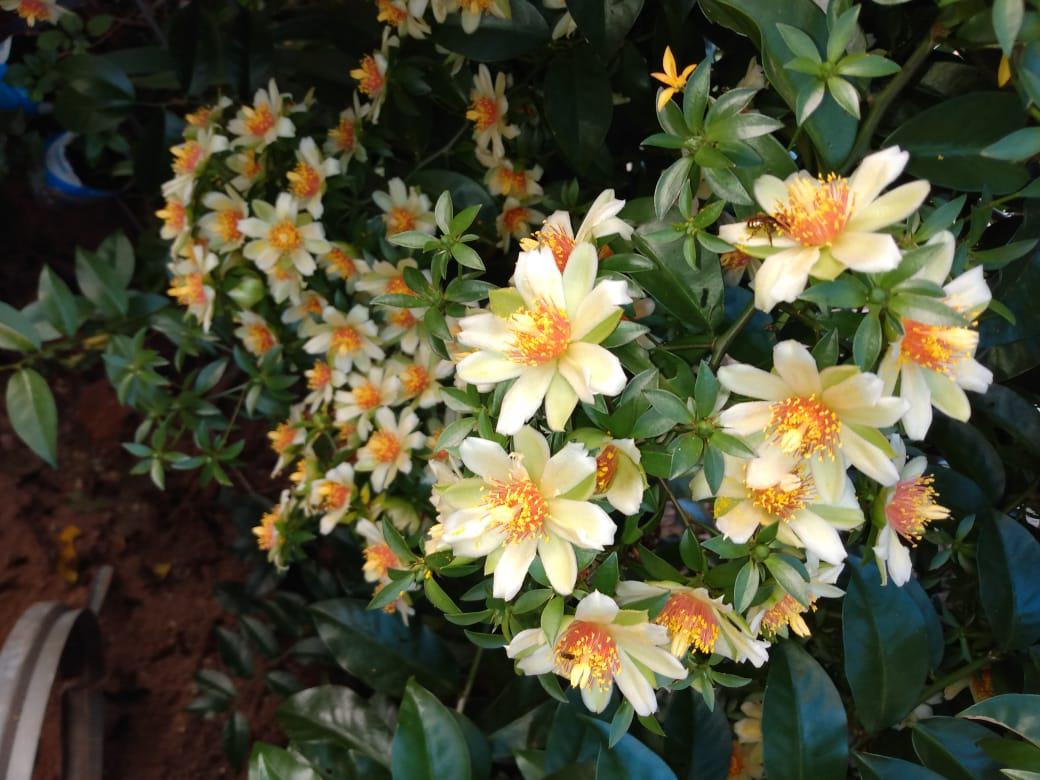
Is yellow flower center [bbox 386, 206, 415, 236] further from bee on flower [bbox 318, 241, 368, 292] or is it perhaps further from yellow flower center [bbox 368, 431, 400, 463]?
yellow flower center [bbox 368, 431, 400, 463]

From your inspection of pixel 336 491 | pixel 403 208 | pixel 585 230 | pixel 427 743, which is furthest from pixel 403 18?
pixel 427 743

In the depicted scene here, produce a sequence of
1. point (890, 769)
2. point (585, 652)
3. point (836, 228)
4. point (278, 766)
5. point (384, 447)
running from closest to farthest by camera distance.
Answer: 1. point (836, 228)
2. point (585, 652)
3. point (890, 769)
4. point (278, 766)
5. point (384, 447)

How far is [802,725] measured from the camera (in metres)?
0.78

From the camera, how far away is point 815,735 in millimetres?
774

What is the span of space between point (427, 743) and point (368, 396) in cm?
41

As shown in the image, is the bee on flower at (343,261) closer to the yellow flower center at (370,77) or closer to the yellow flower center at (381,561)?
the yellow flower center at (370,77)

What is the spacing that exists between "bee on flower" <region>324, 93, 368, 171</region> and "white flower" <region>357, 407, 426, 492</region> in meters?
0.32

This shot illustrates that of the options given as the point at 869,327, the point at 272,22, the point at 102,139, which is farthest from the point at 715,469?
the point at 102,139

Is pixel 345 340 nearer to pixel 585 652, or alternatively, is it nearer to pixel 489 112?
pixel 489 112

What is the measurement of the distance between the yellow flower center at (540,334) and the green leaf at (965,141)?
0.31 metres

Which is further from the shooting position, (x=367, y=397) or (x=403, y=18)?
(x=367, y=397)

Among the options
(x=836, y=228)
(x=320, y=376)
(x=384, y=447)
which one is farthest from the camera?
(x=320, y=376)

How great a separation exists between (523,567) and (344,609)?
2.31ft

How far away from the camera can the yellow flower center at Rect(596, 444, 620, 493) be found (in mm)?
541
